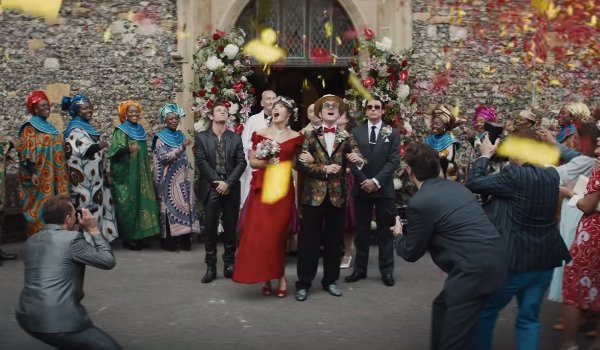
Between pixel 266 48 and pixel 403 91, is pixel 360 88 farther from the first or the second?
pixel 266 48

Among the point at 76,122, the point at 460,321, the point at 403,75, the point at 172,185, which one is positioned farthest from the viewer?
the point at 403,75

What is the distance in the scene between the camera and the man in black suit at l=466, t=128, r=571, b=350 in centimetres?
423

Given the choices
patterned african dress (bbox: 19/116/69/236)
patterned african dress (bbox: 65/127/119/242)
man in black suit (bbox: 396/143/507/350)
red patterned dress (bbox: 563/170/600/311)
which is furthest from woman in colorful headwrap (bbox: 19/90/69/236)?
red patterned dress (bbox: 563/170/600/311)

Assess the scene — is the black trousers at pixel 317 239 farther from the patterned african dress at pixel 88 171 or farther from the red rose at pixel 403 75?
the patterned african dress at pixel 88 171

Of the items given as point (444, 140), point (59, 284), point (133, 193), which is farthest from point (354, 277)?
point (59, 284)

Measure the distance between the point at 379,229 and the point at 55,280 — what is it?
3517 millimetres

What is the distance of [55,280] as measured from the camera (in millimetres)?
4406

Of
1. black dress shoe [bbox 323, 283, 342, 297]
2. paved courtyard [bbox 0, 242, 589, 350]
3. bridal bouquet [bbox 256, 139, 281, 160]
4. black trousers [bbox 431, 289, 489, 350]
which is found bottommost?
paved courtyard [bbox 0, 242, 589, 350]

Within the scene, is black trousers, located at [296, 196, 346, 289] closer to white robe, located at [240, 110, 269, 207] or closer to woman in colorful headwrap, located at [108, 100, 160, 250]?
white robe, located at [240, 110, 269, 207]

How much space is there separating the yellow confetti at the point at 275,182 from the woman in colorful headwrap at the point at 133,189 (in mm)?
2884

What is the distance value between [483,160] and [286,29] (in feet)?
22.6

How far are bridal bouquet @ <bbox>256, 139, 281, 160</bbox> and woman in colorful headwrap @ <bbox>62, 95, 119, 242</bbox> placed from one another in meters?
2.97

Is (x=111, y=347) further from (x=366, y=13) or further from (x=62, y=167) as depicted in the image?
(x=366, y=13)

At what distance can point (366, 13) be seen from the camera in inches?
416
